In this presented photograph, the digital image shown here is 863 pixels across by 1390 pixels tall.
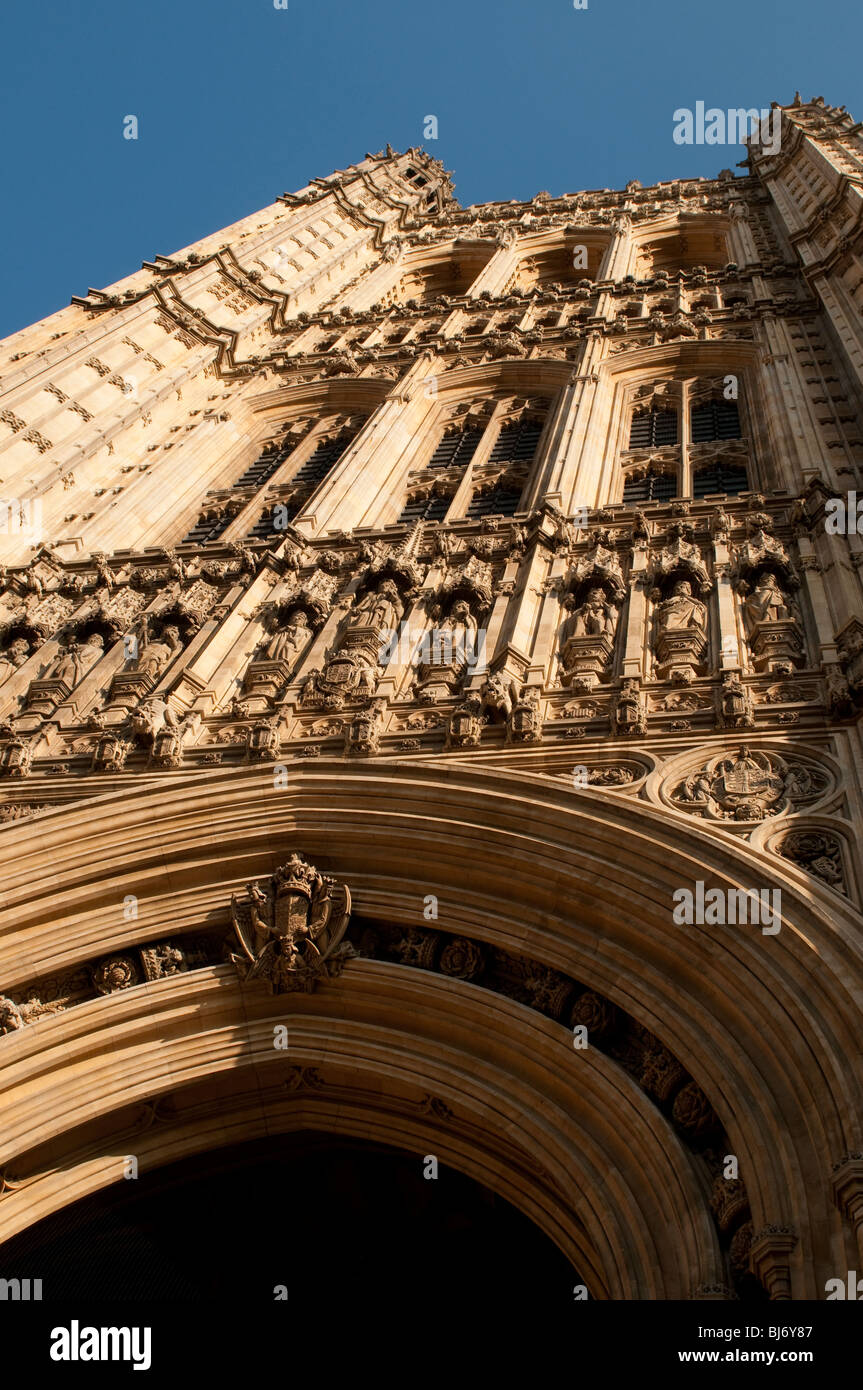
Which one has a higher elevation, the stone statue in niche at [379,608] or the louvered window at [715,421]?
the louvered window at [715,421]

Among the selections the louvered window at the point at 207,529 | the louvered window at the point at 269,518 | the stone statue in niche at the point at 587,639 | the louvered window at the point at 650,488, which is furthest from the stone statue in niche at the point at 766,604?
the louvered window at the point at 207,529

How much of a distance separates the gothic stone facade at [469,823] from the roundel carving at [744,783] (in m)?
0.04

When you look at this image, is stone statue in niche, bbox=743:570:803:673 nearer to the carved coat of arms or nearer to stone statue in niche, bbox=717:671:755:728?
stone statue in niche, bbox=717:671:755:728

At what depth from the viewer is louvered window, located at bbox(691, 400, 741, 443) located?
23.8 meters

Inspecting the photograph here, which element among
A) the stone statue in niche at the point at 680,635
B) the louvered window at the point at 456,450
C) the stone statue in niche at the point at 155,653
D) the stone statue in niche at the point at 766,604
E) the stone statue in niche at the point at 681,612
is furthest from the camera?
the louvered window at the point at 456,450

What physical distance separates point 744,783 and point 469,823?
2462 millimetres

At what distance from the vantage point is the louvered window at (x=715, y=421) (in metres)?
23.8

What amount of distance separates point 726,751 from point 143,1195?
6.88 m

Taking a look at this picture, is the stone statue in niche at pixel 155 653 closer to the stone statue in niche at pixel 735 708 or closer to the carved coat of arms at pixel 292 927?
the carved coat of arms at pixel 292 927

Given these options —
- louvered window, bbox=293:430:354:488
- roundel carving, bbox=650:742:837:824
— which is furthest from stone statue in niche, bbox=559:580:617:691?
louvered window, bbox=293:430:354:488

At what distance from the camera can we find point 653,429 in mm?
24688

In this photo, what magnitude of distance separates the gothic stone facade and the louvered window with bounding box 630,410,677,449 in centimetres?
77

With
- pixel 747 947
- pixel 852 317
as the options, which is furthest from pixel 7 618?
pixel 852 317

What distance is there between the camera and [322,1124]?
11.9 meters
